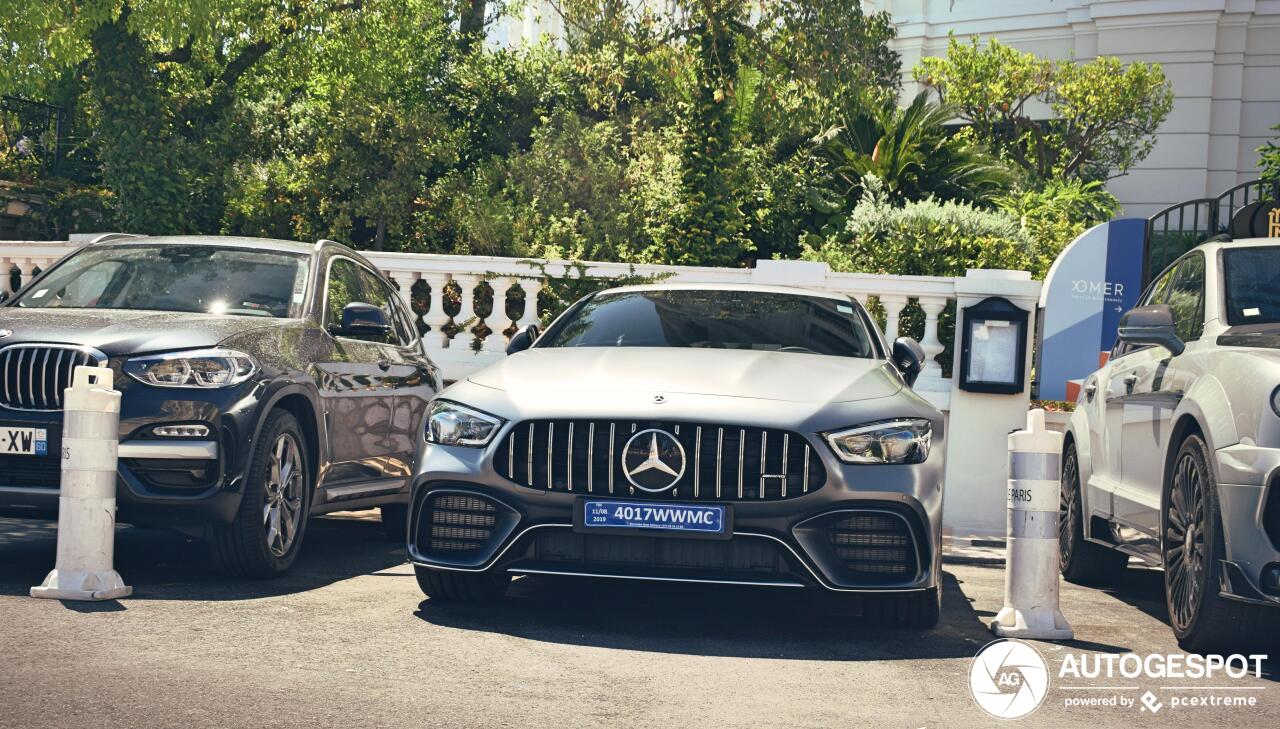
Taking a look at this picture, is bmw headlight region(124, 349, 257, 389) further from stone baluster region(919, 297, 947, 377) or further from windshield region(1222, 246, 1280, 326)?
stone baluster region(919, 297, 947, 377)

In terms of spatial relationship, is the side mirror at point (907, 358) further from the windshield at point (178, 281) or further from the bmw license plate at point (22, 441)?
the bmw license plate at point (22, 441)

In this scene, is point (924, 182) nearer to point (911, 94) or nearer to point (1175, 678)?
point (911, 94)

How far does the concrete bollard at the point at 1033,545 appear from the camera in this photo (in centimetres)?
671

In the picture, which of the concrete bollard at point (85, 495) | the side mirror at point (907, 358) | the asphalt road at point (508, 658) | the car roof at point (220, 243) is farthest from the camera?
the car roof at point (220, 243)

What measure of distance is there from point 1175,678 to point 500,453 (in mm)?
2743

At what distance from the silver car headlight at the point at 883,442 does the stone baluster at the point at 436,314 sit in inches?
293

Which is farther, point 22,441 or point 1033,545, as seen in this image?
point 22,441

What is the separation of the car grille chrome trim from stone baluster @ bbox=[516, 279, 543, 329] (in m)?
6.03

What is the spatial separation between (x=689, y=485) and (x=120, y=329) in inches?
115

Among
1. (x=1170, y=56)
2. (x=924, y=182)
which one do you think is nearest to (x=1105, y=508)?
(x=924, y=182)

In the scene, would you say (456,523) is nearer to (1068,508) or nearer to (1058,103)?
(1068,508)

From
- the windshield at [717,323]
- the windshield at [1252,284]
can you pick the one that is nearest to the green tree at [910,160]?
the windshield at [717,323]

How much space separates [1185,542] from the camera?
6625mm

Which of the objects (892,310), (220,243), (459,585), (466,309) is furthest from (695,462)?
(466,309)
